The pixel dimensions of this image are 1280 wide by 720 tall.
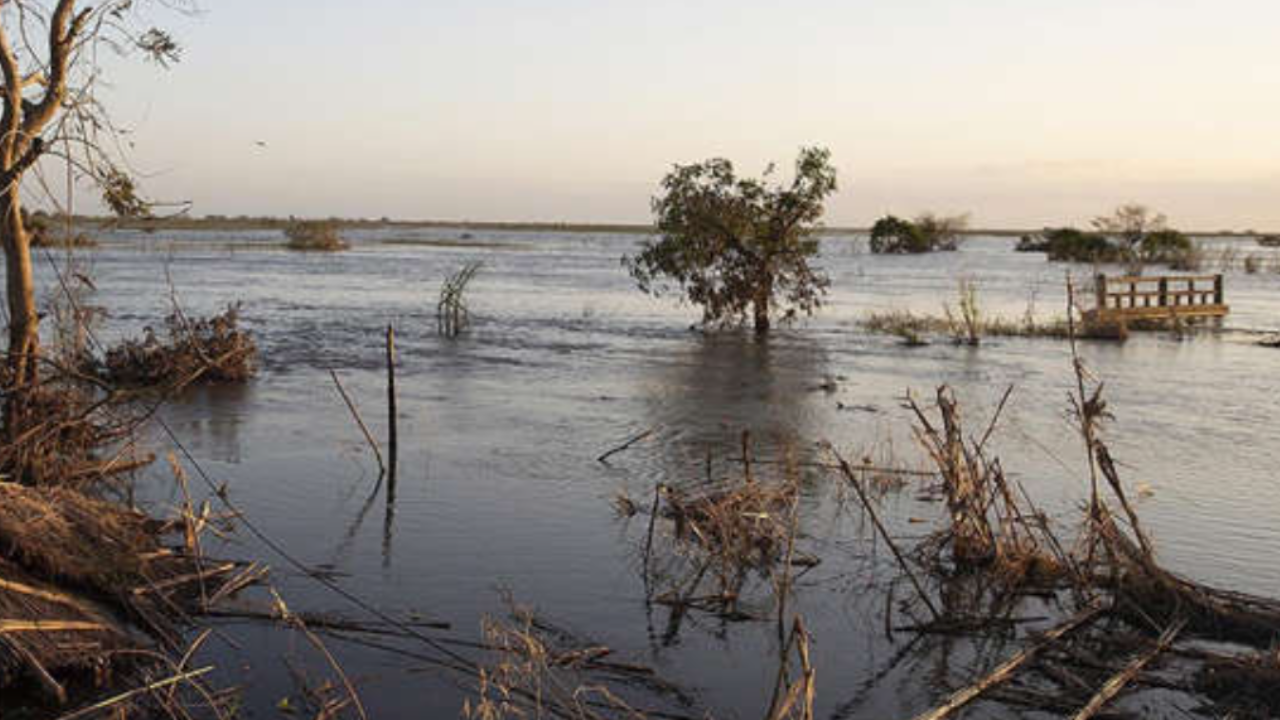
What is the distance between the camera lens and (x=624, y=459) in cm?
1466

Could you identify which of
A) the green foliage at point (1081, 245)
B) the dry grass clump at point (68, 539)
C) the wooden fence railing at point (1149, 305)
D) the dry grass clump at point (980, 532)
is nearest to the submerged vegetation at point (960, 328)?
the wooden fence railing at point (1149, 305)

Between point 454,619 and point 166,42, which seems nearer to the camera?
point 454,619

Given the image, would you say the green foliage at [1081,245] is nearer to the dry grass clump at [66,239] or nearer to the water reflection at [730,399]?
the water reflection at [730,399]

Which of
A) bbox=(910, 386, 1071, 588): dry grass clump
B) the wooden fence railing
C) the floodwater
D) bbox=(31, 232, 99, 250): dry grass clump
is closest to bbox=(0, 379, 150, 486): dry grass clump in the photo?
the floodwater

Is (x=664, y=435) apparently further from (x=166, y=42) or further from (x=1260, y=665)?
(x=1260, y=665)

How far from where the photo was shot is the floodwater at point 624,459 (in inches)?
323

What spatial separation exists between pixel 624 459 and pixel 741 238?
15745 millimetres

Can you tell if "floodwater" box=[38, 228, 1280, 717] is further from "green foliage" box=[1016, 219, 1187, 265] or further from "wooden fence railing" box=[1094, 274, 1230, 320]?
"green foliage" box=[1016, 219, 1187, 265]

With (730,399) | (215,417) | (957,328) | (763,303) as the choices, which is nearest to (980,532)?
(730,399)

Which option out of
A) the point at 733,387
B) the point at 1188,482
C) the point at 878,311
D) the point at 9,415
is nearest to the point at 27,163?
the point at 9,415

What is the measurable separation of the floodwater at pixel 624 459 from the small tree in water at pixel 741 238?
119cm

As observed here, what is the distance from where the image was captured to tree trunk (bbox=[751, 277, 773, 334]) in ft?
99.5

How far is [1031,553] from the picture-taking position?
9766 millimetres

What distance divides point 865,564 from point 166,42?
7.86 meters
